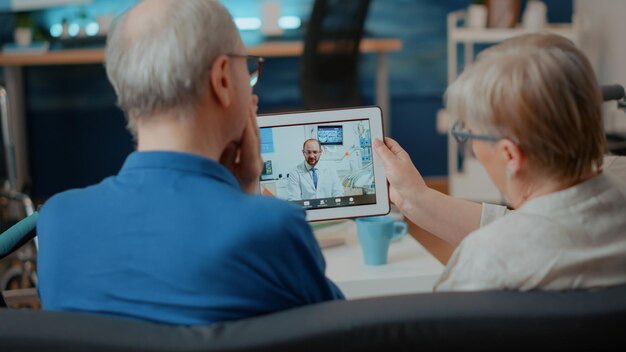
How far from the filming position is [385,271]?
1.50 m

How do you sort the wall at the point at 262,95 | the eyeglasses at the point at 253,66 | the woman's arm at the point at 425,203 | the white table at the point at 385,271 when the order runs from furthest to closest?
1. the wall at the point at 262,95
2. the white table at the point at 385,271
3. the woman's arm at the point at 425,203
4. the eyeglasses at the point at 253,66

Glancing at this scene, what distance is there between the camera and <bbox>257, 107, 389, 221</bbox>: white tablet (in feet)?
4.30

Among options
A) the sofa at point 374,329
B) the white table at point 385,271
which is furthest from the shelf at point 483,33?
the sofa at point 374,329

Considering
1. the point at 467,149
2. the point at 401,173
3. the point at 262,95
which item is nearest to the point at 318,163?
the point at 401,173

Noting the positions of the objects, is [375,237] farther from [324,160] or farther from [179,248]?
[179,248]

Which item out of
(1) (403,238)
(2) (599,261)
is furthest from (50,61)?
(2) (599,261)

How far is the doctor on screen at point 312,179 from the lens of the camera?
1.32m

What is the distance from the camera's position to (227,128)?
92 cm

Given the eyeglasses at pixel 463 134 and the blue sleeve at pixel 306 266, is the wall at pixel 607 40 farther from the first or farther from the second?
the blue sleeve at pixel 306 266

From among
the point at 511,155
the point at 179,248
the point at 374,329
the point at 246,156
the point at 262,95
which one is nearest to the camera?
the point at 374,329

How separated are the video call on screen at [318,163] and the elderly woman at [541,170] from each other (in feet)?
1.37

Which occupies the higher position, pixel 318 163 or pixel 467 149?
pixel 318 163

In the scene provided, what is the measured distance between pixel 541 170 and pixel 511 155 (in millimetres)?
37

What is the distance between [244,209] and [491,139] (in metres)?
0.29
